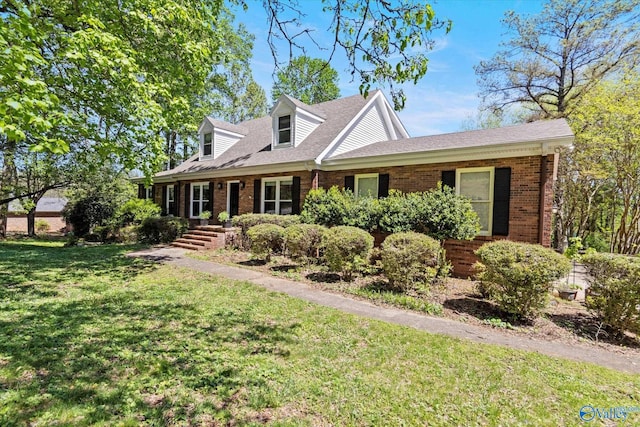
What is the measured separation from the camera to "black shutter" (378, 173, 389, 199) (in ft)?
33.9

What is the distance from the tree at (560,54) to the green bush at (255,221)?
50.7ft

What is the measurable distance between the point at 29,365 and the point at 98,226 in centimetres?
1637

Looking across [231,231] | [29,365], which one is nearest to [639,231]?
[231,231]

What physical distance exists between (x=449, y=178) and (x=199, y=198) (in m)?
12.8

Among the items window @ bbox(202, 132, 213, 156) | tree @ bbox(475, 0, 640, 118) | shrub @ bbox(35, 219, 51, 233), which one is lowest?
shrub @ bbox(35, 219, 51, 233)

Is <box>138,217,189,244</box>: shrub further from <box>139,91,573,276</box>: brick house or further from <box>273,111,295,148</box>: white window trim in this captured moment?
<box>273,111,295,148</box>: white window trim

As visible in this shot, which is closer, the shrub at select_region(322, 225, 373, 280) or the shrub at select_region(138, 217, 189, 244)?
the shrub at select_region(322, 225, 373, 280)

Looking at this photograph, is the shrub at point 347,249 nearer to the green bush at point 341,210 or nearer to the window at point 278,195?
the green bush at point 341,210

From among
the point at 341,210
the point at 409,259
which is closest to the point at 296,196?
the point at 341,210

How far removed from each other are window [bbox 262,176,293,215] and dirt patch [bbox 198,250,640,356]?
14.4 feet

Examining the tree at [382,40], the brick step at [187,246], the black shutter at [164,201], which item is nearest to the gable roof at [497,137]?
the tree at [382,40]

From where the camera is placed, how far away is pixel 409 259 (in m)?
6.42

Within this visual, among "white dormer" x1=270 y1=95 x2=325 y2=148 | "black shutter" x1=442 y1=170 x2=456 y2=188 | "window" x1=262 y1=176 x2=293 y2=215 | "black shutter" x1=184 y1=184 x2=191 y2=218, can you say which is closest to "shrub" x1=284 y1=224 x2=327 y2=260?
"window" x1=262 y1=176 x2=293 y2=215

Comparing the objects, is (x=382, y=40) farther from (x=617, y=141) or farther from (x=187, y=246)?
(x=617, y=141)
